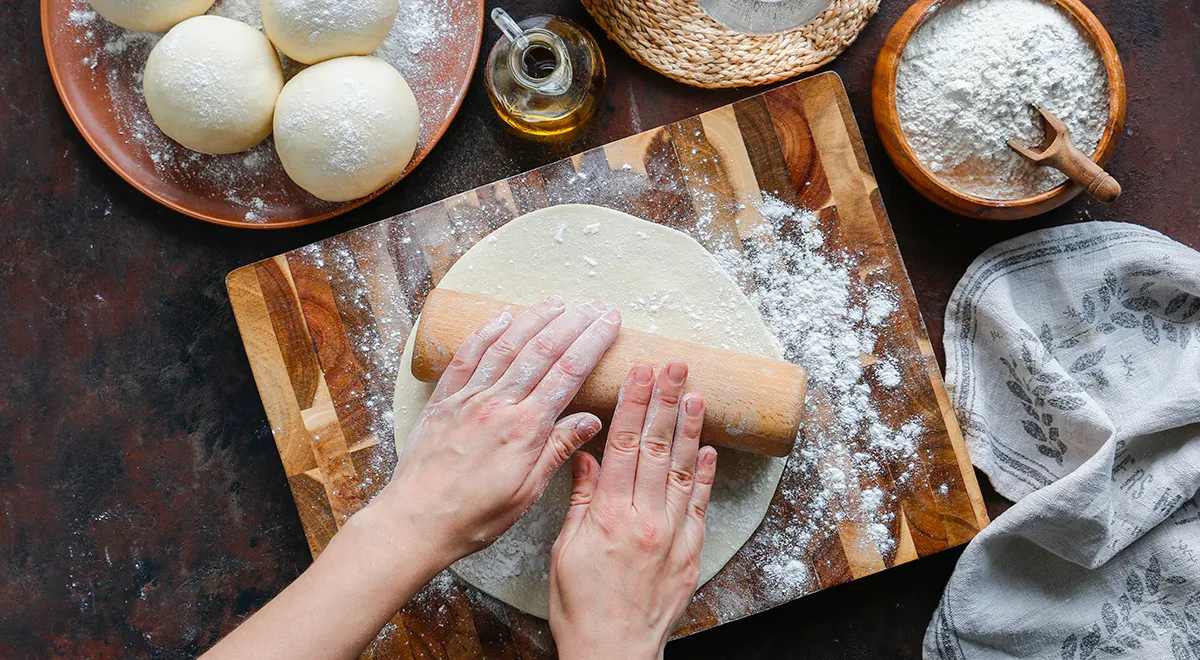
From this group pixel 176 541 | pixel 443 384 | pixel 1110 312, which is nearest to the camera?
pixel 443 384

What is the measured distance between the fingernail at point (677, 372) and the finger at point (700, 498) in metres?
0.15

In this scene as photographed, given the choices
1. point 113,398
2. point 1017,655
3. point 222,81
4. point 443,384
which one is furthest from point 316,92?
point 1017,655

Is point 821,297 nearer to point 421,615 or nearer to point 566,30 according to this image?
point 566,30

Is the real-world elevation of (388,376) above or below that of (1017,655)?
above

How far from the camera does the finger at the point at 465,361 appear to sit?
142cm

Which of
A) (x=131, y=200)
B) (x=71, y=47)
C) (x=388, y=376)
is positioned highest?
(x=71, y=47)

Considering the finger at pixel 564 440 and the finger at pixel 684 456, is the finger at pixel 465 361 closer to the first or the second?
the finger at pixel 564 440

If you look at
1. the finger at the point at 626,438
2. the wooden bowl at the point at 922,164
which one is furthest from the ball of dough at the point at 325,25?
the wooden bowl at the point at 922,164

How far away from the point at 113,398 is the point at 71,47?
717 mm

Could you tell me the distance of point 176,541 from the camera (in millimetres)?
1779

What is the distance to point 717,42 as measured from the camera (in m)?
1.69

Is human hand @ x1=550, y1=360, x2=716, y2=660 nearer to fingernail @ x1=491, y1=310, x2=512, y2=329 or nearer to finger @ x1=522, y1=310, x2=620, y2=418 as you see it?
finger @ x1=522, y1=310, x2=620, y2=418

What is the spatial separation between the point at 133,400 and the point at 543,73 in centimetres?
110

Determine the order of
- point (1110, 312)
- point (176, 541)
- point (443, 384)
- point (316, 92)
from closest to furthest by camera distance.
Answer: point (443, 384) < point (316, 92) < point (1110, 312) < point (176, 541)
